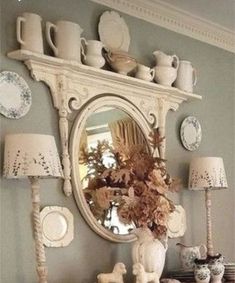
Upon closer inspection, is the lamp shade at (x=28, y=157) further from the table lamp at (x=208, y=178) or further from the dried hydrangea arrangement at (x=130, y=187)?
the table lamp at (x=208, y=178)

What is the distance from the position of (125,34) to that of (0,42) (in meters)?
0.80

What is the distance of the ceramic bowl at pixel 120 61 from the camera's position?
9.67 feet

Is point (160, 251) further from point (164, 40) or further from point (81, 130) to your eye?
point (164, 40)

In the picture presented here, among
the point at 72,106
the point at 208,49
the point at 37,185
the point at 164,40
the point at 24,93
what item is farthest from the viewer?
the point at 208,49

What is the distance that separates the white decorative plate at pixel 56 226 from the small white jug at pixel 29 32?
0.70 metres

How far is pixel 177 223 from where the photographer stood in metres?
3.28

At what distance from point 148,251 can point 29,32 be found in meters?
1.08

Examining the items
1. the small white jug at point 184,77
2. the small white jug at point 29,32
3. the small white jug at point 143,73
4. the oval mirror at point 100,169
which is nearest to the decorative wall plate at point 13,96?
the small white jug at point 29,32

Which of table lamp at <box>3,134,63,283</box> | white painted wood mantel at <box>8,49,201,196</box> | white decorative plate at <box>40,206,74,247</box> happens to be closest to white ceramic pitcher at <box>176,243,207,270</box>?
white painted wood mantel at <box>8,49,201,196</box>

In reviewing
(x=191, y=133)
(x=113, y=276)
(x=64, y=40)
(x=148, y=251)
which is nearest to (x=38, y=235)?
(x=113, y=276)

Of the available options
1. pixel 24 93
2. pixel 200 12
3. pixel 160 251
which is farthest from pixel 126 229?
pixel 200 12

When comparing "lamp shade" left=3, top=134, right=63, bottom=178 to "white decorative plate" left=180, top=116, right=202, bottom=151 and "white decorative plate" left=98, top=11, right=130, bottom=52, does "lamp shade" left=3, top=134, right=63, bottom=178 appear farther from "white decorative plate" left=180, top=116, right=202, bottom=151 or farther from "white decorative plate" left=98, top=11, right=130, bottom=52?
"white decorative plate" left=180, top=116, right=202, bottom=151

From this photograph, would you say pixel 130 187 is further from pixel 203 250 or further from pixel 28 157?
pixel 203 250

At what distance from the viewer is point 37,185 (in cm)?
243
